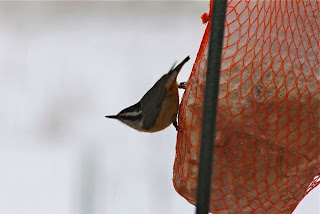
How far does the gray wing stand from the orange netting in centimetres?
40

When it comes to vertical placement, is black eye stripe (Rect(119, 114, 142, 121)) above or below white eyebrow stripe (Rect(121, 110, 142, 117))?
below

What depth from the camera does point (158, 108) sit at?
6.70 ft

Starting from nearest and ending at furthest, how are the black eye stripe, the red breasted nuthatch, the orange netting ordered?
the orange netting, the red breasted nuthatch, the black eye stripe

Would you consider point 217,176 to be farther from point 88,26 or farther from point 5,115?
point 88,26

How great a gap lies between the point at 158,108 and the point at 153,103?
0.26 ft

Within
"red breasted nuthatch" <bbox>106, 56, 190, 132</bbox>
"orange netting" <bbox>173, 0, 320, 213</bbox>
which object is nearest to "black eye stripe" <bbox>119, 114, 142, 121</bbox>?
"red breasted nuthatch" <bbox>106, 56, 190, 132</bbox>

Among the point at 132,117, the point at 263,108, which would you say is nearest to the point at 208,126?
the point at 263,108

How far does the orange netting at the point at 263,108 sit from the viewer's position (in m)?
1.53

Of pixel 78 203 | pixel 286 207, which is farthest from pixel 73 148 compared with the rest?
pixel 286 207

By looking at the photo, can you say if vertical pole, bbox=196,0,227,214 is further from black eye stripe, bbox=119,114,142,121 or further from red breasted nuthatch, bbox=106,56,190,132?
black eye stripe, bbox=119,114,142,121

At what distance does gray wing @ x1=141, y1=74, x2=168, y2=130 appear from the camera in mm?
2051

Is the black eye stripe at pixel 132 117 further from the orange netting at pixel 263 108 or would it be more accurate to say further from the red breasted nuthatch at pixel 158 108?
the orange netting at pixel 263 108

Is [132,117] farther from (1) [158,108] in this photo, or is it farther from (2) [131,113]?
(1) [158,108]

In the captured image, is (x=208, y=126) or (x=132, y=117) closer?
(x=208, y=126)
